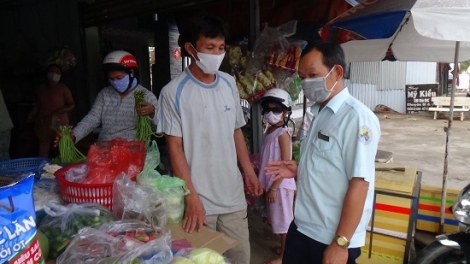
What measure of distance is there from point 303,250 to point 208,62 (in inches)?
42.6

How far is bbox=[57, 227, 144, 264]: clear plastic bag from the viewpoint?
3.66 feet

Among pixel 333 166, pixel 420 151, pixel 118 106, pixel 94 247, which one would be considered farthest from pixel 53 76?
pixel 420 151

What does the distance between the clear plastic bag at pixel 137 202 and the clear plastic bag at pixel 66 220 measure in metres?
0.08

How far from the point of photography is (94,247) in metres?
1.15

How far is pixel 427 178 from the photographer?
6.68m

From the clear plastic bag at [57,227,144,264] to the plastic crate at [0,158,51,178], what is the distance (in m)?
1.08

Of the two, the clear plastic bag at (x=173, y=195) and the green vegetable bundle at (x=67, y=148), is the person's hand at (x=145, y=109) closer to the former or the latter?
the green vegetable bundle at (x=67, y=148)

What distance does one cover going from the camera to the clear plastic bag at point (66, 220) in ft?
4.09

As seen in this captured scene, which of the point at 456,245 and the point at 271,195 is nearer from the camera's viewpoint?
the point at 456,245

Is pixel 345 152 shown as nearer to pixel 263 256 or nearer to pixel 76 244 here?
pixel 76 244

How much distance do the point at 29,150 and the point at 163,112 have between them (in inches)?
167

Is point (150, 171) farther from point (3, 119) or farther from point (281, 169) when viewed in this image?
point (3, 119)

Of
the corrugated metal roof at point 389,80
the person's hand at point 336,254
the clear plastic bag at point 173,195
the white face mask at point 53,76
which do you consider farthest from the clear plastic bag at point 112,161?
the corrugated metal roof at point 389,80

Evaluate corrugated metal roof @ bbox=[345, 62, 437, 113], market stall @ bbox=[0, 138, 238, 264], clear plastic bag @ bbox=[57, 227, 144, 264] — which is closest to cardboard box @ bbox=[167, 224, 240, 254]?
market stall @ bbox=[0, 138, 238, 264]
